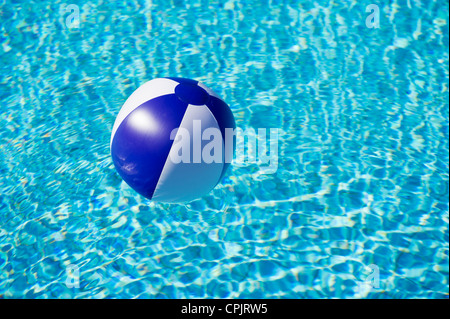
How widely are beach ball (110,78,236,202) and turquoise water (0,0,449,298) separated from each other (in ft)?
2.37

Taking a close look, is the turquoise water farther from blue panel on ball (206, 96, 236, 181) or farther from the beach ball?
blue panel on ball (206, 96, 236, 181)

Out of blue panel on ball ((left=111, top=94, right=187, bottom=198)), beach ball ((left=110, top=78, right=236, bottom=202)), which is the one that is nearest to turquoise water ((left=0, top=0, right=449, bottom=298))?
beach ball ((left=110, top=78, right=236, bottom=202))

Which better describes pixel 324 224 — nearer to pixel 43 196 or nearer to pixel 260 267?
pixel 260 267

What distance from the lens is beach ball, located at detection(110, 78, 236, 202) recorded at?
3877 millimetres

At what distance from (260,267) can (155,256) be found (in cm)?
87

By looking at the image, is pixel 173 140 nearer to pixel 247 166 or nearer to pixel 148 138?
pixel 148 138

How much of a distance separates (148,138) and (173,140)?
184 millimetres

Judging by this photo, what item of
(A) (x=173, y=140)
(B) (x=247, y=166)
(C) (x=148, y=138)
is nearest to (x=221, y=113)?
(A) (x=173, y=140)

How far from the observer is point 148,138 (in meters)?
3.89

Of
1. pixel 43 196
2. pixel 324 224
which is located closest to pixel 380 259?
pixel 324 224

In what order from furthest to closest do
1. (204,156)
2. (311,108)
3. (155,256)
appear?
(311,108)
(155,256)
(204,156)
